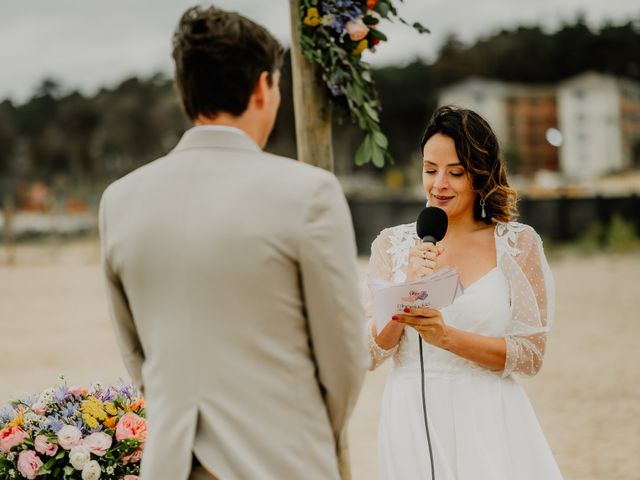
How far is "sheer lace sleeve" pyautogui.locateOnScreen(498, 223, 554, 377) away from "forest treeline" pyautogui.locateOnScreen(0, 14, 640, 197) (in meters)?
66.8

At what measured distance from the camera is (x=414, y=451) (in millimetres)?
2799

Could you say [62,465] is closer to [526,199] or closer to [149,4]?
[526,199]

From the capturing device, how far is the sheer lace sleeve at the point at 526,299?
2.75 m

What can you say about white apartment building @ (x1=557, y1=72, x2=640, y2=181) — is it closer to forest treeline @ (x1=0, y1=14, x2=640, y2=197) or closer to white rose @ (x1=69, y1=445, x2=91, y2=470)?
forest treeline @ (x1=0, y1=14, x2=640, y2=197)

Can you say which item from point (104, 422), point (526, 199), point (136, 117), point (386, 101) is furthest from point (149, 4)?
point (104, 422)

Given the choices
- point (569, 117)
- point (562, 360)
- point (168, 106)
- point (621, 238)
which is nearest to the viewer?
point (562, 360)

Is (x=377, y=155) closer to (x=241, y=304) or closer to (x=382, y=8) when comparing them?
(x=382, y=8)

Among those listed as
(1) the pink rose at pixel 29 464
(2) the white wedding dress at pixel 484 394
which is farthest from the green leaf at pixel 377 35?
(1) the pink rose at pixel 29 464

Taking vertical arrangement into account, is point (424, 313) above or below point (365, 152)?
below

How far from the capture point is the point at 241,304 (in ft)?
5.58

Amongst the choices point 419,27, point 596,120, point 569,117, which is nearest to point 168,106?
point 569,117

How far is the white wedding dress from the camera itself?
2758 mm

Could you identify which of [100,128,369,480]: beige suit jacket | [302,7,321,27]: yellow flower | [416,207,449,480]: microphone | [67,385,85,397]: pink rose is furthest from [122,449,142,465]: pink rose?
[302,7,321,27]: yellow flower

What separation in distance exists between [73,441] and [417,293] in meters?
1.34
